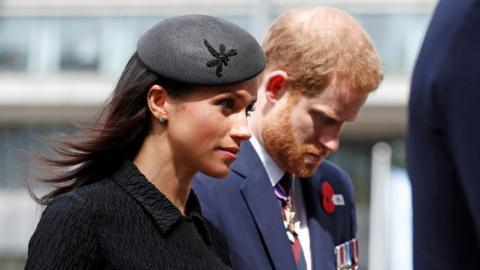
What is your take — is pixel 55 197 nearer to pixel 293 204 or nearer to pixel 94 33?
pixel 293 204

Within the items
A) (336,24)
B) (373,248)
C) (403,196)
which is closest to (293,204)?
(336,24)

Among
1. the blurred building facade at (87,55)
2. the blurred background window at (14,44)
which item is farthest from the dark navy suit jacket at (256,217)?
the blurred background window at (14,44)

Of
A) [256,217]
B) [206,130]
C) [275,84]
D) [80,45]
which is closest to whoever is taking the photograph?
[206,130]

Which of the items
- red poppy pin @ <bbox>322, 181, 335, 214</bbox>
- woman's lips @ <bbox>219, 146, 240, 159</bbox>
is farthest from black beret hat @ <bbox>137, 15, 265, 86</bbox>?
red poppy pin @ <bbox>322, 181, 335, 214</bbox>

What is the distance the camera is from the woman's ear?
118 inches

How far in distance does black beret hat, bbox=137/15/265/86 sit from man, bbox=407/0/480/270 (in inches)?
41.4

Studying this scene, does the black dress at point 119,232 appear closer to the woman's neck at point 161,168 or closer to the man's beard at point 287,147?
the woman's neck at point 161,168

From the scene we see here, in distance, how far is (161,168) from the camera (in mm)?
3051

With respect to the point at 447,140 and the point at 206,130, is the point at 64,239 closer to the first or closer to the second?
the point at 206,130

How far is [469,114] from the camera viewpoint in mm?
1881

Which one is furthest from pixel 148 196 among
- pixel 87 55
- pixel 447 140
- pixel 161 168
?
pixel 87 55

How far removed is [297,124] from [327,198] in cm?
28

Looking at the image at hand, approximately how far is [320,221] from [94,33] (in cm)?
2352

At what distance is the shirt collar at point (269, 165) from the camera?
3697 millimetres
